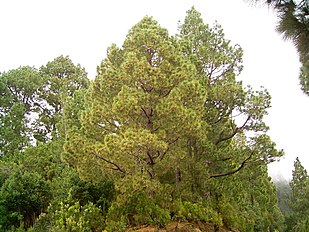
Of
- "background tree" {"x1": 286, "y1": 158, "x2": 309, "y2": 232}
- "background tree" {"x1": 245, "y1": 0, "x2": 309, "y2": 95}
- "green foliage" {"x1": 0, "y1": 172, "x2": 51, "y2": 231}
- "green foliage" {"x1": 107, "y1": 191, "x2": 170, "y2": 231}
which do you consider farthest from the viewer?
"background tree" {"x1": 286, "y1": 158, "x2": 309, "y2": 232}

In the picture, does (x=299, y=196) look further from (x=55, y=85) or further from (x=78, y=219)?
(x=78, y=219)

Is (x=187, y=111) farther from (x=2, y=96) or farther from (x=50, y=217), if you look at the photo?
(x=2, y=96)

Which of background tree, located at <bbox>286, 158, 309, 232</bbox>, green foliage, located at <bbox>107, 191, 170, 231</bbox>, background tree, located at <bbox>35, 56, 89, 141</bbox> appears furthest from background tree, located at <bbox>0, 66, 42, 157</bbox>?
background tree, located at <bbox>286, 158, 309, 232</bbox>

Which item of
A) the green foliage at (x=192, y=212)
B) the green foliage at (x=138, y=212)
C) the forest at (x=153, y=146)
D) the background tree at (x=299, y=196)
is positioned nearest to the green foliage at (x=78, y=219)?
the forest at (x=153, y=146)

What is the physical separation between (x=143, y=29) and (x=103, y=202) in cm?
491

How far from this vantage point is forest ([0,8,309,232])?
830 cm

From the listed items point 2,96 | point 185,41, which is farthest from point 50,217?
point 2,96

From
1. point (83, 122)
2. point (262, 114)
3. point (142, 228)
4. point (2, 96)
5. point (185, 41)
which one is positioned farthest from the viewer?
point (2, 96)

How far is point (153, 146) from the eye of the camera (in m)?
8.04

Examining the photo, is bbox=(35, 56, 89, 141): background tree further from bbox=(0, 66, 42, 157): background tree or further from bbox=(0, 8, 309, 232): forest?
bbox=(0, 8, 309, 232): forest

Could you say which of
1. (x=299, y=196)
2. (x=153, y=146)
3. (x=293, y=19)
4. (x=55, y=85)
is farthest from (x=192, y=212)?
Answer: (x=299, y=196)

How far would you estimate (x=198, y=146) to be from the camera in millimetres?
10336

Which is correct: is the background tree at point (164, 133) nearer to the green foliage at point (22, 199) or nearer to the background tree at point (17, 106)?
the green foliage at point (22, 199)

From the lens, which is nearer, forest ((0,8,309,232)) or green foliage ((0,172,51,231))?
forest ((0,8,309,232))
